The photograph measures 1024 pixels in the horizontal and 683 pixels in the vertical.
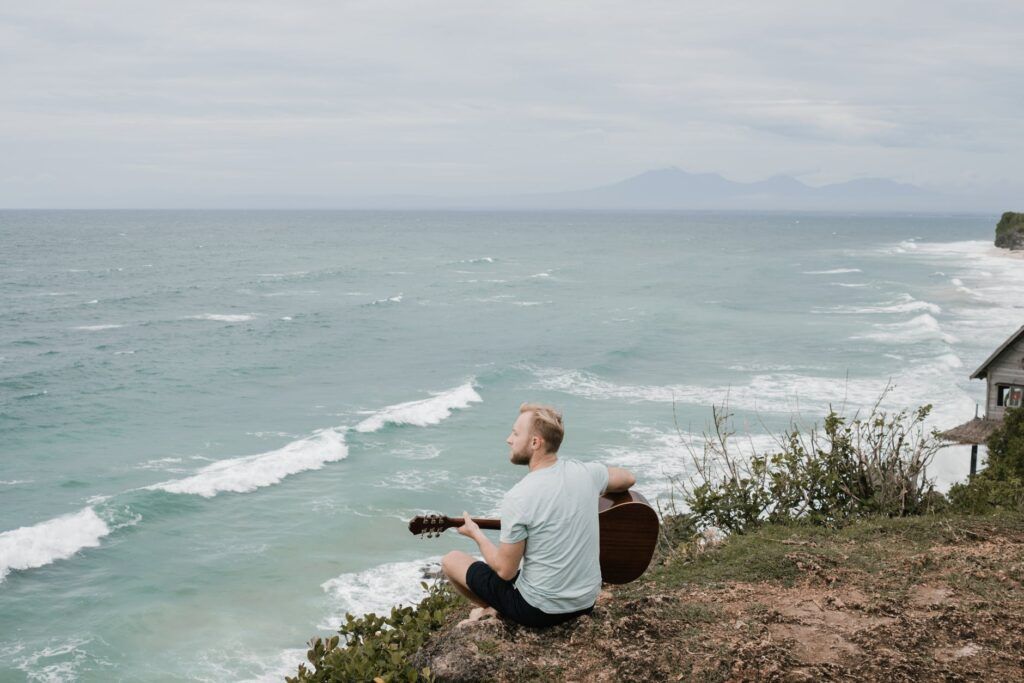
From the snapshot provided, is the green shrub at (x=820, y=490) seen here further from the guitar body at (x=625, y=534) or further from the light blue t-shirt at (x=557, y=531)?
the light blue t-shirt at (x=557, y=531)

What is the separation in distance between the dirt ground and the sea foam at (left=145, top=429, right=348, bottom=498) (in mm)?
17727

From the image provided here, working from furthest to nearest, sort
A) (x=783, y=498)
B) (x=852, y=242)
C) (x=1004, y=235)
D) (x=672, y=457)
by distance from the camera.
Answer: (x=852, y=242)
(x=1004, y=235)
(x=672, y=457)
(x=783, y=498)

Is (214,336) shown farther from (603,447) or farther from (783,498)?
(783,498)

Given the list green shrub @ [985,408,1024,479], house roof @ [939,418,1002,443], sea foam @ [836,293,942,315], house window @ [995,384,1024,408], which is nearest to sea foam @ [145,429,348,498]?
house roof @ [939,418,1002,443]

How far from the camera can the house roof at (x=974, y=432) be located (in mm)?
20594

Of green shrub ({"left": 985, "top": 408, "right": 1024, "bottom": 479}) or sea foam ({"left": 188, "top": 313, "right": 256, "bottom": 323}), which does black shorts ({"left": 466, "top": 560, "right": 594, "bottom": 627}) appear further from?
sea foam ({"left": 188, "top": 313, "right": 256, "bottom": 323})

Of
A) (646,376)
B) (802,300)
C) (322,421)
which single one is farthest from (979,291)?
→ (322,421)

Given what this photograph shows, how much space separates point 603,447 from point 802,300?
133ft

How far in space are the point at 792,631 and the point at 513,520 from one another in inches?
81.7

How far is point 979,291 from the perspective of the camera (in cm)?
6394

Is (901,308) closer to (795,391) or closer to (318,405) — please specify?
(795,391)

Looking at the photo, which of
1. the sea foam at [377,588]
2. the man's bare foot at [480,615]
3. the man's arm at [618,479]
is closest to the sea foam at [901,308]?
the sea foam at [377,588]

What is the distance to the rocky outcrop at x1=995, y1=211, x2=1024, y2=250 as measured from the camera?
4230 inches

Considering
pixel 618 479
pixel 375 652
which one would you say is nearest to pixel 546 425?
pixel 618 479
